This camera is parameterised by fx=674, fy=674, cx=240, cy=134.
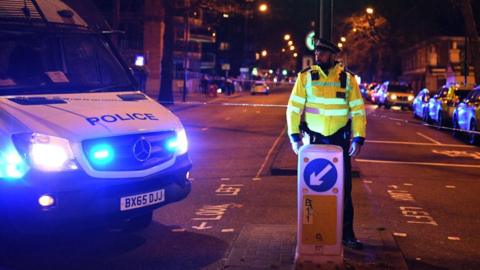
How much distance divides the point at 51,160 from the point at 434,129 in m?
19.2

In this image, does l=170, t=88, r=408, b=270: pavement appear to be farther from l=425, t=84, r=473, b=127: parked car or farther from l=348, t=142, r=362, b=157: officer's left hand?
l=425, t=84, r=473, b=127: parked car

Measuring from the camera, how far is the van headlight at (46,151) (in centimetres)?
567

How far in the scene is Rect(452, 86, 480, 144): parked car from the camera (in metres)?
17.6

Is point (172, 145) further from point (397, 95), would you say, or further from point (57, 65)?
point (397, 95)

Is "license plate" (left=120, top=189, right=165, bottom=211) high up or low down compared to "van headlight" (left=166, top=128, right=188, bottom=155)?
down

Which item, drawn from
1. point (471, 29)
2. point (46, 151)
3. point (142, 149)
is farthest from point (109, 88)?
point (471, 29)

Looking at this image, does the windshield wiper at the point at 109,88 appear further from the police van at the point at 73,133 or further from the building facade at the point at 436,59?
the building facade at the point at 436,59

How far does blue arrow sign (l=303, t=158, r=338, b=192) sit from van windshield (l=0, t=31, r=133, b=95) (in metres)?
2.81

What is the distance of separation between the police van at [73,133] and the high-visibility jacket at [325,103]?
4.47 ft

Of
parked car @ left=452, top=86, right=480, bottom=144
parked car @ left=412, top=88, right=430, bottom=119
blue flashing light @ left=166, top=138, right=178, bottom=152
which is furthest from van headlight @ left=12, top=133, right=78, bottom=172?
parked car @ left=412, top=88, right=430, bottom=119

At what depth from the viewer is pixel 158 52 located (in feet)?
199

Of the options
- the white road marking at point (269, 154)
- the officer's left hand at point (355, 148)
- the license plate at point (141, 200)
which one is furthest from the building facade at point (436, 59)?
the license plate at point (141, 200)

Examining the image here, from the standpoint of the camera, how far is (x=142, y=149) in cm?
625

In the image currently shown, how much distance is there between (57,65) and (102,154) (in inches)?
66.4
